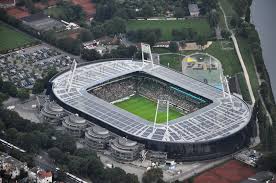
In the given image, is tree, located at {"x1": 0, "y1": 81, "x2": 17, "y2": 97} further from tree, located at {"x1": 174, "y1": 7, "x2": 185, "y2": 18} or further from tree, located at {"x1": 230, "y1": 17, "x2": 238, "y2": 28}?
tree, located at {"x1": 230, "y1": 17, "x2": 238, "y2": 28}

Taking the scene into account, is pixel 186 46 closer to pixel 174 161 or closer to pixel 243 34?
pixel 243 34

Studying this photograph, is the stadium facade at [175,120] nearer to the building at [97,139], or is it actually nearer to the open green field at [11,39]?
the building at [97,139]

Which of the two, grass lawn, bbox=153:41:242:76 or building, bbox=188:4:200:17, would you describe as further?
building, bbox=188:4:200:17

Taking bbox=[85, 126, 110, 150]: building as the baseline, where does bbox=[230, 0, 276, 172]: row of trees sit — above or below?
above

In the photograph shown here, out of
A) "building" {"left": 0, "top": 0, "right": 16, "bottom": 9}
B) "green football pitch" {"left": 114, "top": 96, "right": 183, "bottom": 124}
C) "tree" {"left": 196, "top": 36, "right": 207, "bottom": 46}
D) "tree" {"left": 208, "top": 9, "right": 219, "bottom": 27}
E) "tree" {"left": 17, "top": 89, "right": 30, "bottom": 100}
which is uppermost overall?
"tree" {"left": 208, "top": 9, "right": 219, "bottom": 27}

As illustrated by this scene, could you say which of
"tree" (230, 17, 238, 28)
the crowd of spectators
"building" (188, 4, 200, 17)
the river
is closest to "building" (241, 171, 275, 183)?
the crowd of spectators

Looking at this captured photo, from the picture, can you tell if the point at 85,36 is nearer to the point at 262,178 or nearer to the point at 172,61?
the point at 172,61
